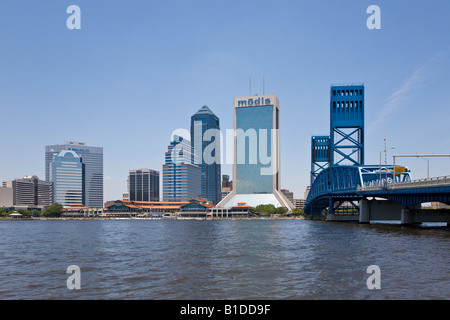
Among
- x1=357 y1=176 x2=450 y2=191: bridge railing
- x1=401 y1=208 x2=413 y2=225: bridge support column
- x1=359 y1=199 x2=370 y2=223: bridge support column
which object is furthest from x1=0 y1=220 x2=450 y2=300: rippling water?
x1=359 y1=199 x2=370 y2=223: bridge support column

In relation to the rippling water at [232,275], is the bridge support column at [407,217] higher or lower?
lower

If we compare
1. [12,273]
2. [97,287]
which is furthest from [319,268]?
[12,273]

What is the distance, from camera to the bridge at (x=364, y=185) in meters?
87.6

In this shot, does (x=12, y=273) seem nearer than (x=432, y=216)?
Yes

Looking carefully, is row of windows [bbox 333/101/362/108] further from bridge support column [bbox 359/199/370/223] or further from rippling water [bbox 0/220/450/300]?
rippling water [bbox 0/220/450/300]

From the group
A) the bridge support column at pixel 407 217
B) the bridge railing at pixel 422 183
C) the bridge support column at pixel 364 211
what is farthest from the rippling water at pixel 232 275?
the bridge support column at pixel 364 211

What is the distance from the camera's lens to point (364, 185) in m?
139

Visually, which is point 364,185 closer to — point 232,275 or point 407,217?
point 407,217

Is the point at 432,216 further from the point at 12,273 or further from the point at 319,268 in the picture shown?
the point at 12,273

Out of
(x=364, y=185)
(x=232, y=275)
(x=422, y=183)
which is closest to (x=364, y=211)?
(x=364, y=185)

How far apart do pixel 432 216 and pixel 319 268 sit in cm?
7916

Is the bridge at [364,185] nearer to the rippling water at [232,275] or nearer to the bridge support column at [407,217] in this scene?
the bridge support column at [407,217]

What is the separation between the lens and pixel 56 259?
43.8 metres

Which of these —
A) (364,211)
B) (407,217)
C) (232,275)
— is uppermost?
(232,275)
